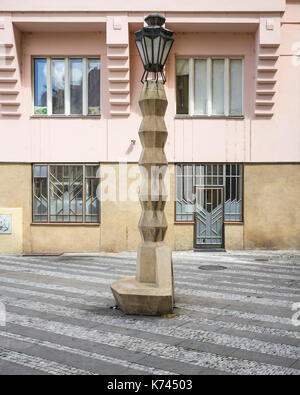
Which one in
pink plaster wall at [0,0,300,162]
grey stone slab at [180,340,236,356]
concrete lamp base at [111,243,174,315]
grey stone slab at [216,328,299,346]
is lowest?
grey stone slab at [216,328,299,346]

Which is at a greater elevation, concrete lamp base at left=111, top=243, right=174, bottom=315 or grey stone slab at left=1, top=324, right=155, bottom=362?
concrete lamp base at left=111, top=243, right=174, bottom=315

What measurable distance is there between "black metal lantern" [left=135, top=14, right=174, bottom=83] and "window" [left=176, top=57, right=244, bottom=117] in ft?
25.0

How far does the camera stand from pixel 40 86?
15.3 m

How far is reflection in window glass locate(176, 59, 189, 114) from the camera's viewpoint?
602 inches

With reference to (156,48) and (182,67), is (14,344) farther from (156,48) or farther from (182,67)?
(182,67)

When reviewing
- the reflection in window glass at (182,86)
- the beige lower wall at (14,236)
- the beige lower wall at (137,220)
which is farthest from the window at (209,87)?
the beige lower wall at (14,236)

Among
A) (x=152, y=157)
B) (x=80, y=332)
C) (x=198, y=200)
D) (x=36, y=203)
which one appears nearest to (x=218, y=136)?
(x=198, y=200)

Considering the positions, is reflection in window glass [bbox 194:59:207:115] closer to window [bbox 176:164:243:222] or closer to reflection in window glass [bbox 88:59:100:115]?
window [bbox 176:164:243:222]

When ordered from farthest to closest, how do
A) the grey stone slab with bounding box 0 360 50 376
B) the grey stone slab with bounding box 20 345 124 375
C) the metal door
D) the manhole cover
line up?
the metal door, the manhole cover, the grey stone slab with bounding box 20 345 124 375, the grey stone slab with bounding box 0 360 50 376

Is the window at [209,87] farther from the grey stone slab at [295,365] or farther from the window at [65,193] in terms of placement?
the grey stone slab at [295,365]

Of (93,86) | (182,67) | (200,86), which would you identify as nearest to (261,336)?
(200,86)

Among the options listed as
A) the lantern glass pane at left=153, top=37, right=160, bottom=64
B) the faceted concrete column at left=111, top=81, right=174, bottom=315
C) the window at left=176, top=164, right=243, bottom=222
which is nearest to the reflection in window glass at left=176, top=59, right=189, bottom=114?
the window at left=176, top=164, right=243, bottom=222

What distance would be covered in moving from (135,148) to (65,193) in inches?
112

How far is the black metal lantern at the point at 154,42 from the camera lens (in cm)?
745
